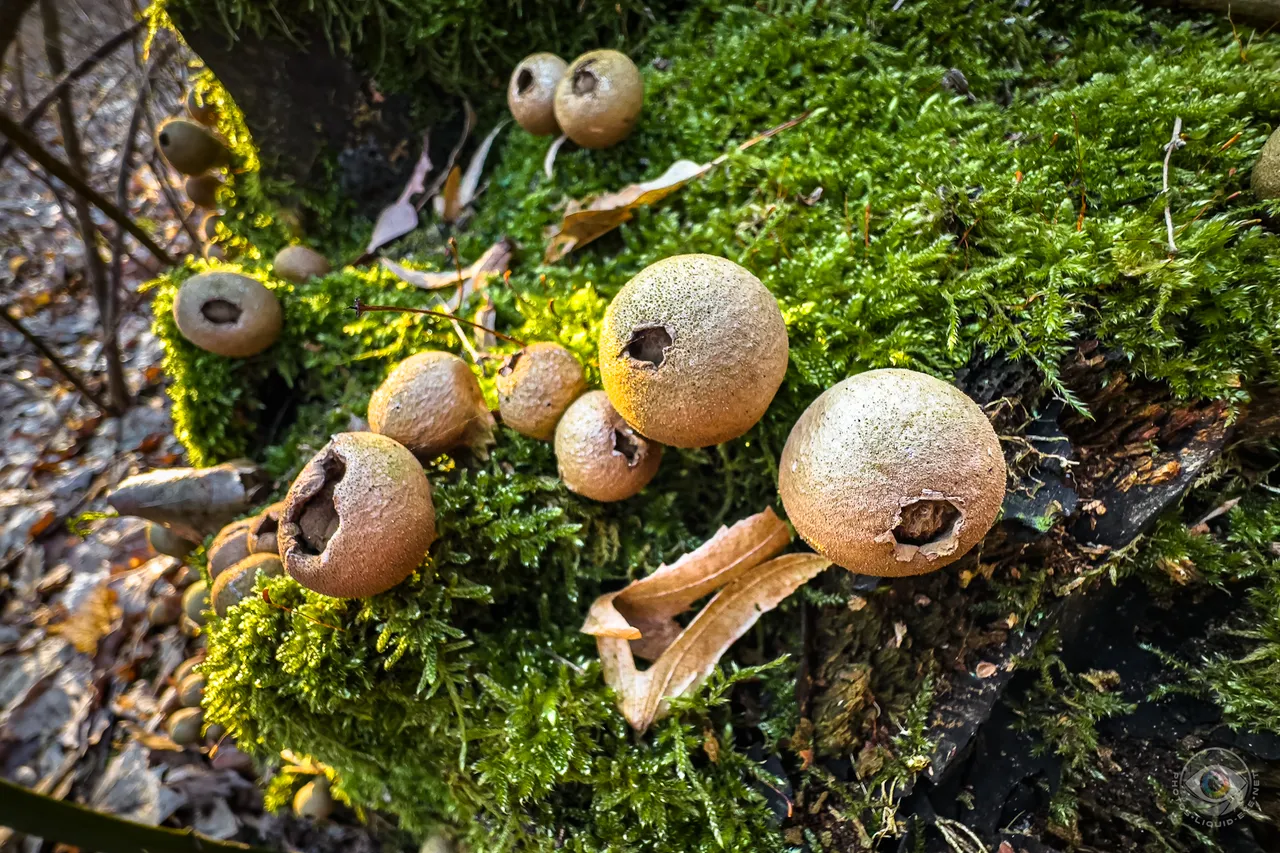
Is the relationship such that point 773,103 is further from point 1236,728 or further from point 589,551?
point 1236,728

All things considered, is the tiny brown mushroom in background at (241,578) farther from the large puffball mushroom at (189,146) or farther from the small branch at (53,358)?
the large puffball mushroom at (189,146)

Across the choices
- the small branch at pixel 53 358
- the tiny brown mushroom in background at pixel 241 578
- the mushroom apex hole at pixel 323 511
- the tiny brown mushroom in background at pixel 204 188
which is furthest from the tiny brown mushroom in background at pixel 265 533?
the tiny brown mushroom in background at pixel 204 188

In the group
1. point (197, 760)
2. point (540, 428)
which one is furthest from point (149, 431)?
point (540, 428)

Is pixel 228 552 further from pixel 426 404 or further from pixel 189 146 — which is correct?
pixel 189 146

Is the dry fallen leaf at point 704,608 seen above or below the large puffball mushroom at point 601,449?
below

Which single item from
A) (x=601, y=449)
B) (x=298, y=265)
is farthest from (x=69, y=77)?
(x=601, y=449)

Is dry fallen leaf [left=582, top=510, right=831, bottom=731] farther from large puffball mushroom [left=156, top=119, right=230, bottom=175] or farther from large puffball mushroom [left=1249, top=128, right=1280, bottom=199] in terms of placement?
large puffball mushroom [left=156, top=119, right=230, bottom=175]
